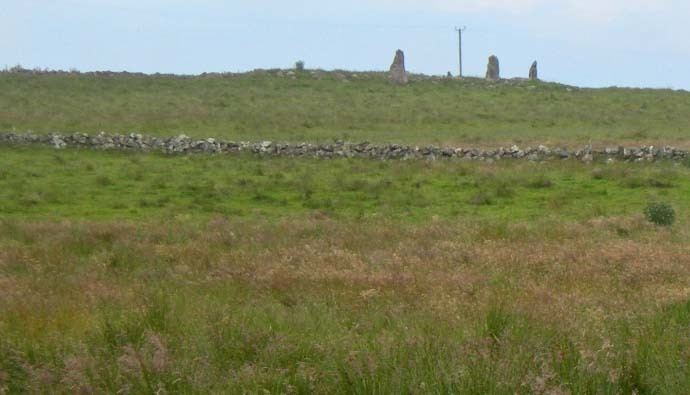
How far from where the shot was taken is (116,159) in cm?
2592

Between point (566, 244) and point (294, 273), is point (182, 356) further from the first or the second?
point (566, 244)

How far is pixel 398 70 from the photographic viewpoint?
55.5 meters

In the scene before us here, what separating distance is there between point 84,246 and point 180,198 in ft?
23.0

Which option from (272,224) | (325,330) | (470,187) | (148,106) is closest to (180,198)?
(272,224)

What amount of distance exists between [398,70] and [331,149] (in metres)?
28.6

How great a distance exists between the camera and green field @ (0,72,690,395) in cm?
643

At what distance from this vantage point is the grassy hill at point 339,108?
113ft

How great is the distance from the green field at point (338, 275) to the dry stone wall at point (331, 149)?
1.84ft

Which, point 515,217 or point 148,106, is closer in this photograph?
point 515,217

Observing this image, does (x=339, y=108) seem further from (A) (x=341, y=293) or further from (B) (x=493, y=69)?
(A) (x=341, y=293)

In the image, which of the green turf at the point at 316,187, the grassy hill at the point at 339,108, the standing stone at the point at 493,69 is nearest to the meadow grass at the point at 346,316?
the green turf at the point at 316,187

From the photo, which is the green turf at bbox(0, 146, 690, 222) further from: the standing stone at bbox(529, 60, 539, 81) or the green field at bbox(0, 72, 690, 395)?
the standing stone at bbox(529, 60, 539, 81)

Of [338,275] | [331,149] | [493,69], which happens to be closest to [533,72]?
[493,69]

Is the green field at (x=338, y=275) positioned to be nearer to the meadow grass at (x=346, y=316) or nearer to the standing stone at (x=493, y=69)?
the meadow grass at (x=346, y=316)
